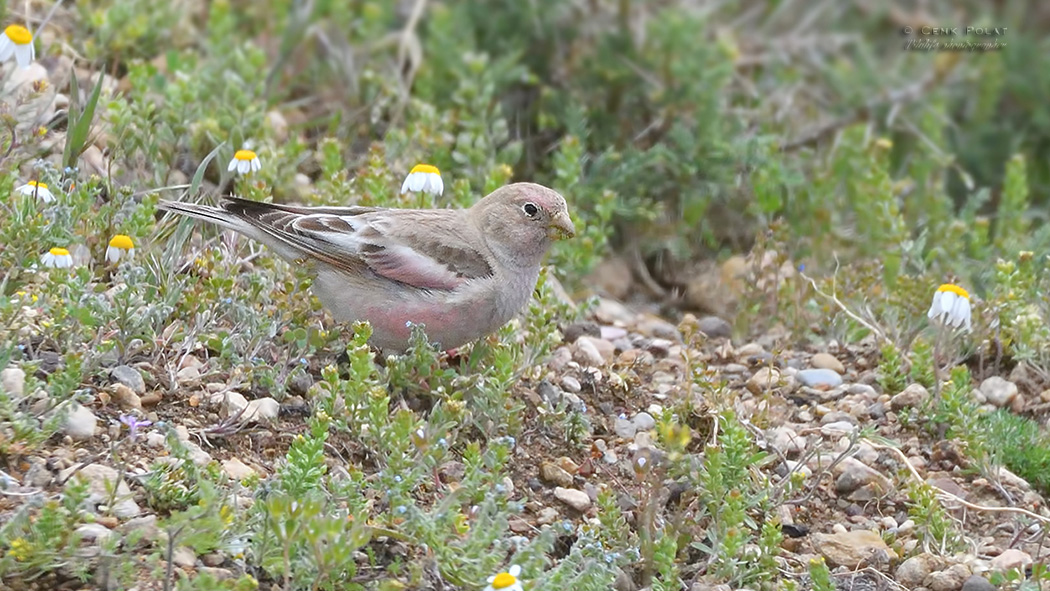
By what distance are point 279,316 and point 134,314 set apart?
1.81 feet

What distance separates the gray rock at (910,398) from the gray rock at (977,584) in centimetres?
112

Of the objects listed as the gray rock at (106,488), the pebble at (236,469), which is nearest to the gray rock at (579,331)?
the pebble at (236,469)

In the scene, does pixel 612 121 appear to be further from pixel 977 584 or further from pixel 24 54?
pixel 977 584

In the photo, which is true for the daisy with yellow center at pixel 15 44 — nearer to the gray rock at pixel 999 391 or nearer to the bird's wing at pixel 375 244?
the bird's wing at pixel 375 244

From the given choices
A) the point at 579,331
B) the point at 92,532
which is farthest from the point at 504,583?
the point at 579,331

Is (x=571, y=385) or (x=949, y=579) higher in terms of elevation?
(x=571, y=385)

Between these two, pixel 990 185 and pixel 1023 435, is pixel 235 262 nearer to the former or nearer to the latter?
pixel 1023 435

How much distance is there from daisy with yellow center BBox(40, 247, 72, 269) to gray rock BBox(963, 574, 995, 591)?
125 inches

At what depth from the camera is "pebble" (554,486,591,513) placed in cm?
461

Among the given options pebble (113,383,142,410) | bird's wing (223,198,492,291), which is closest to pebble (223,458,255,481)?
pebble (113,383,142,410)

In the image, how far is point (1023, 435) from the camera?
16.9 ft

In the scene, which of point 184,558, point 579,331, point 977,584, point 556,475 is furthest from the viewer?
point 579,331

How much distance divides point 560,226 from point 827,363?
1.33 metres

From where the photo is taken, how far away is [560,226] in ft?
17.8
